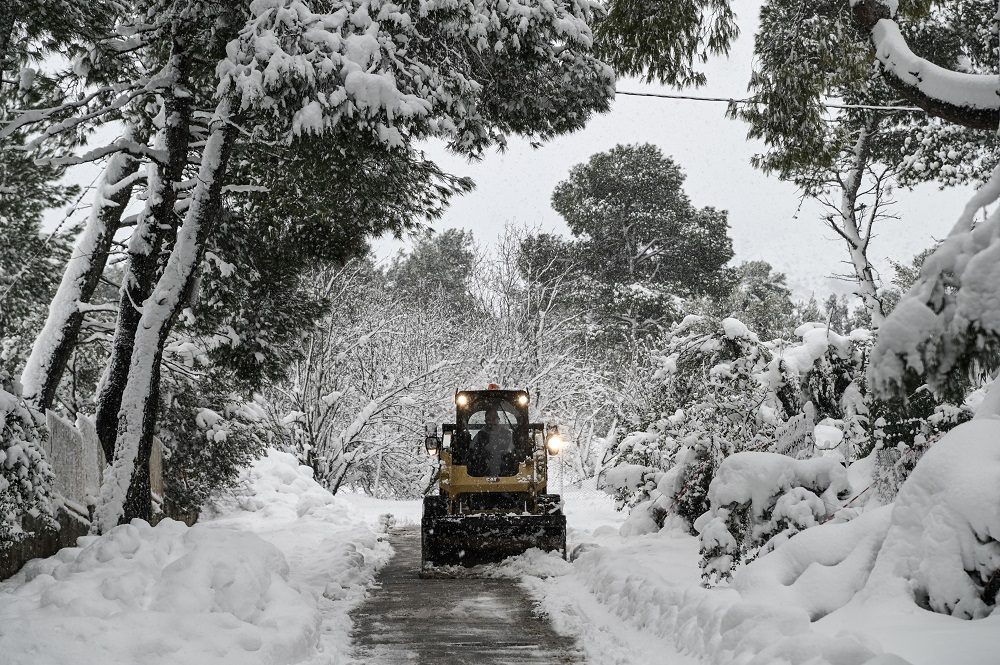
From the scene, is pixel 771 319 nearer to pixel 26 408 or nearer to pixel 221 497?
pixel 221 497

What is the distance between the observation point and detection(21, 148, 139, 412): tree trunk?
464 inches

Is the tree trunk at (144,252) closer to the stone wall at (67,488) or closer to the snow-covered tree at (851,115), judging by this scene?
the stone wall at (67,488)

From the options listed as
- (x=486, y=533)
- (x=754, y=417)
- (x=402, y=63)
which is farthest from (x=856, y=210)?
(x=402, y=63)

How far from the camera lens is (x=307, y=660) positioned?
639 cm

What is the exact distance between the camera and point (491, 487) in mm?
13125

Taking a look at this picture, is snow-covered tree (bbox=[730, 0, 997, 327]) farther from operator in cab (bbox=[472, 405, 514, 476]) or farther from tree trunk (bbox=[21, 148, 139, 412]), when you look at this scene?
tree trunk (bbox=[21, 148, 139, 412])

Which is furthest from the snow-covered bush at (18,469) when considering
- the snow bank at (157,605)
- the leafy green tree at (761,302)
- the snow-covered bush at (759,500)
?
the leafy green tree at (761,302)

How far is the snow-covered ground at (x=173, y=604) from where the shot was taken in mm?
5508

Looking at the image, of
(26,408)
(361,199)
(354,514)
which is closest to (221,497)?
(354,514)

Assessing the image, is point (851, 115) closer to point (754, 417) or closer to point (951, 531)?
point (754, 417)

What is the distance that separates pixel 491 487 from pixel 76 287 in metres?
6.72

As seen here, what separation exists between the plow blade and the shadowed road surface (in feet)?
1.91

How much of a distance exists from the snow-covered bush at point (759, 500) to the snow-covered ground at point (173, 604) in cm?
336

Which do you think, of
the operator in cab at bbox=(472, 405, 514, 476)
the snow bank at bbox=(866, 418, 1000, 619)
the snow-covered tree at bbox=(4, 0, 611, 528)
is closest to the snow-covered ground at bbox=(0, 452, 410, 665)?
the snow-covered tree at bbox=(4, 0, 611, 528)
